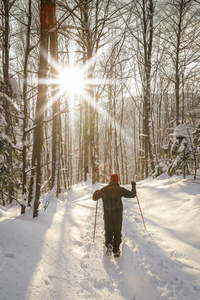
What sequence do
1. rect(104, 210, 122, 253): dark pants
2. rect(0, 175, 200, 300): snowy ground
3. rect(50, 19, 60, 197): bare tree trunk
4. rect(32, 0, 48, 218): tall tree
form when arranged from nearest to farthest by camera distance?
rect(0, 175, 200, 300): snowy ground < rect(104, 210, 122, 253): dark pants < rect(32, 0, 48, 218): tall tree < rect(50, 19, 60, 197): bare tree trunk

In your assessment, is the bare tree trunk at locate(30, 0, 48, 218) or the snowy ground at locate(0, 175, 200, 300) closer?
the snowy ground at locate(0, 175, 200, 300)

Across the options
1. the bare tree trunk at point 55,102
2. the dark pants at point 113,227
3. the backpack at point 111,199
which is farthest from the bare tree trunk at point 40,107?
the bare tree trunk at point 55,102

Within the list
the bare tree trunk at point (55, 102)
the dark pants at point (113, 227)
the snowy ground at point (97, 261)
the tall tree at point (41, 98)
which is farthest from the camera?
the bare tree trunk at point (55, 102)

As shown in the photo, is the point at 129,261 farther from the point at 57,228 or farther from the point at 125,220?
the point at 125,220

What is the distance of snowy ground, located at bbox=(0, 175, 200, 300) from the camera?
2436 mm

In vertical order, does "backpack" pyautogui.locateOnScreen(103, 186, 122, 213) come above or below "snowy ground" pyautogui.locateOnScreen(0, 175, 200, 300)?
above

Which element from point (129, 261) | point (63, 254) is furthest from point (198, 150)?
point (63, 254)

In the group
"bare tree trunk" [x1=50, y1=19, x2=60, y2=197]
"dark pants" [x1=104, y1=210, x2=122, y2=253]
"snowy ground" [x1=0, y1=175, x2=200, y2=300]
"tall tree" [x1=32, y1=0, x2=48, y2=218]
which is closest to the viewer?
"snowy ground" [x1=0, y1=175, x2=200, y2=300]

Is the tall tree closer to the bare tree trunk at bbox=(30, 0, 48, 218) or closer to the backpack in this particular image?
the bare tree trunk at bbox=(30, 0, 48, 218)

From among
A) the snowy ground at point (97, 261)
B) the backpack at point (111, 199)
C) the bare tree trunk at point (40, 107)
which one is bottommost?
the snowy ground at point (97, 261)

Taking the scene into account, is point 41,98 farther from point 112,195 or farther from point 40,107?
point 112,195

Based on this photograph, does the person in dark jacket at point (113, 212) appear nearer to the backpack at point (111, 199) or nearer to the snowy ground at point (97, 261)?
the backpack at point (111, 199)

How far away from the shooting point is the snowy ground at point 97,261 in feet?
7.99

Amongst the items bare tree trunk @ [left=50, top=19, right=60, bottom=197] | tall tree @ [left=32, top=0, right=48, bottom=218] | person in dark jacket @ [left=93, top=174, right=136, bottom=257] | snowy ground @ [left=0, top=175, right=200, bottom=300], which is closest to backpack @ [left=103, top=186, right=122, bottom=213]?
person in dark jacket @ [left=93, top=174, right=136, bottom=257]
